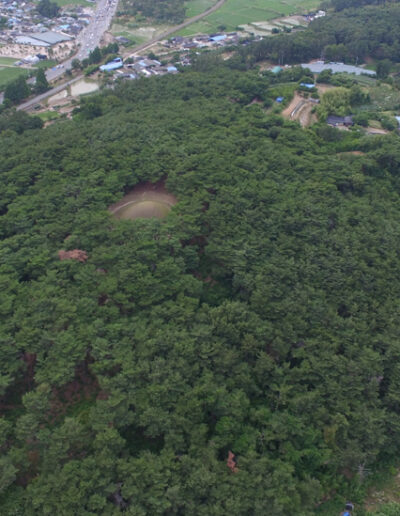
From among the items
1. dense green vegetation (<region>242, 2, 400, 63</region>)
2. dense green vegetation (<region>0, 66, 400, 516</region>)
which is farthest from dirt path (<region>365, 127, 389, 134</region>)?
dense green vegetation (<region>242, 2, 400, 63</region>)

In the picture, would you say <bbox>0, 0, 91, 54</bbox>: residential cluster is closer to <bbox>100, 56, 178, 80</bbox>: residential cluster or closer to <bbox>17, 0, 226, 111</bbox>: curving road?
Answer: <bbox>17, 0, 226, 111</bbox>: curving road

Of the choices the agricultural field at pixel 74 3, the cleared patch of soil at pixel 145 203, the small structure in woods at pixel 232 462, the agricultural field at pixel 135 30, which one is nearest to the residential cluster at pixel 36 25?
the agricultural field at pixel 74 3

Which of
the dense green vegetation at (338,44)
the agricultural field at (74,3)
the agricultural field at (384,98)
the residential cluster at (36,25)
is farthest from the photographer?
the agricultural field at (74,3)

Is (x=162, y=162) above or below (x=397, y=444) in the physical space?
above

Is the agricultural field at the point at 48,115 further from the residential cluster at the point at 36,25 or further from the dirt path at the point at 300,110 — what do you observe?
the residential cluster at the point at 36,25

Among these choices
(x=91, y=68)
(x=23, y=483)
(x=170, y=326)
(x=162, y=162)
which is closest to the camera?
(x=23, y=483)

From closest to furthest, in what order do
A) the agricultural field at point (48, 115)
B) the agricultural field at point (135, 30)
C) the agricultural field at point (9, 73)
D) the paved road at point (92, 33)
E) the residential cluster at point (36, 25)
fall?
the agricultural field at point (48, 115)
the agricultural field at point (9, 73)
the paved road at point (92, 33)
the residential cluster at point (36, 25)
the agricultural field at point (135, 30)

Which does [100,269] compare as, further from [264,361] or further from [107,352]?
[264,361]

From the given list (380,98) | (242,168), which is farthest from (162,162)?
(380,98)
